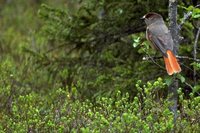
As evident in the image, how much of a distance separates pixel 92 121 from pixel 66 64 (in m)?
2.99

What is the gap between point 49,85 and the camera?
29.4 ft

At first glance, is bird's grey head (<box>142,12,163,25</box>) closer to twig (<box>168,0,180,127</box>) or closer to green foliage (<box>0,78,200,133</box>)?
twig (<box>168,0,180,127</box>)

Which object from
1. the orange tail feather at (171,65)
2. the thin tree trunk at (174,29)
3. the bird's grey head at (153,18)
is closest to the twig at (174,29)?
the thin tree trunk at (174,29)

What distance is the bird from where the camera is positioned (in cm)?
568

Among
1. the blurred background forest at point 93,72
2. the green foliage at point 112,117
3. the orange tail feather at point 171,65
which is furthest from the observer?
the blurred background forest at point 93,72

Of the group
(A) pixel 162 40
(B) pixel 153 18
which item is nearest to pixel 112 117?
(A) pixel 162 40

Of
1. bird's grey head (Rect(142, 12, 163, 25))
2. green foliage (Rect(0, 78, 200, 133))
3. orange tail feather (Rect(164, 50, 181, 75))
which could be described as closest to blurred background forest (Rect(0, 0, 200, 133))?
green foliage (Rect(0, 78, 200, 133))

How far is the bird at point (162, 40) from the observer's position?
5.68m

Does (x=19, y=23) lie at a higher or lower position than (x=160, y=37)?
lower

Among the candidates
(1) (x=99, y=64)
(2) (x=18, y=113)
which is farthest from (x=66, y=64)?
(2) (x=18, y=113)

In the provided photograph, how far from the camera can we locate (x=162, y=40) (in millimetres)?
5945

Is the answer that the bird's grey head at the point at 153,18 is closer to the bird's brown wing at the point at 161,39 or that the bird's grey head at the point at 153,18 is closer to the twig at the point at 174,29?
the bird's brown wing at the point at 161,39

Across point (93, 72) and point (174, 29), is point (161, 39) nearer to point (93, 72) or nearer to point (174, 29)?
point (174, 29)

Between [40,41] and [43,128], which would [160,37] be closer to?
[43,128]
